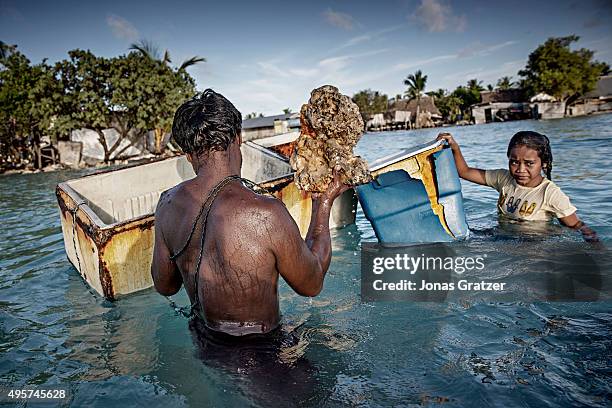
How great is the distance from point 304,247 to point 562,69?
A: 146 ft

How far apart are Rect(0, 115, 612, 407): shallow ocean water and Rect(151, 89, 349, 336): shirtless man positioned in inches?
10.0

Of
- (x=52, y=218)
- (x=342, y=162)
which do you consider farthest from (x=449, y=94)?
(x=342, y=162)

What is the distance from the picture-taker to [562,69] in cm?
3828

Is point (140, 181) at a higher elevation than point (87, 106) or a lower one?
lower

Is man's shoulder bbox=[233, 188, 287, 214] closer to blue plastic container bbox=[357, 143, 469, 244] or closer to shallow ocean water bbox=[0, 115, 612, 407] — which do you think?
shallow ocean water bbox=[0, 115, 612, 407]

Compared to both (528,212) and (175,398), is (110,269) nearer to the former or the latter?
(175,398)

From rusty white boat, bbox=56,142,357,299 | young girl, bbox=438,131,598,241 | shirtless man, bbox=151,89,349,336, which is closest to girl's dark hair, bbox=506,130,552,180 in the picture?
young girl, bbox=438,131,598,241

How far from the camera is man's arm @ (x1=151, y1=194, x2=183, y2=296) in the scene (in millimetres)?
2062

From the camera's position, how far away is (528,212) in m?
4.18

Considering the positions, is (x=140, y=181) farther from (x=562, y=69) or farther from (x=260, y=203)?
(x=562, y=69)

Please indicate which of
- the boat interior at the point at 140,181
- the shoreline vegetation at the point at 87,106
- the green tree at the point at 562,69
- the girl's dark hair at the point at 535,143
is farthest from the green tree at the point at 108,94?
the green tree at the point at 562,69
